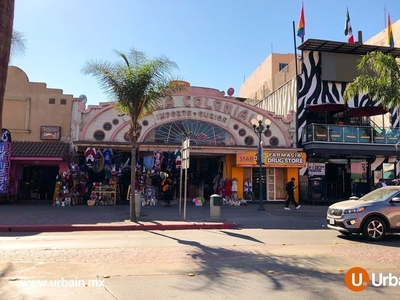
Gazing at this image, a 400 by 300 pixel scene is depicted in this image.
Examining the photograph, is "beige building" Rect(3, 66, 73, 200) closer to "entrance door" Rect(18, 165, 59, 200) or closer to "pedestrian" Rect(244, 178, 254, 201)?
"entrance door" Rect(18, 165, 59, 200)

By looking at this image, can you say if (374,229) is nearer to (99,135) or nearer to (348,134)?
(348,134)

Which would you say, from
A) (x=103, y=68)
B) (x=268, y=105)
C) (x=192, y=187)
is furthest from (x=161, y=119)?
(x=268, y=105)

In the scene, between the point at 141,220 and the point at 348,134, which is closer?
the point at 141,220

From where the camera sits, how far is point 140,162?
20.3 metres

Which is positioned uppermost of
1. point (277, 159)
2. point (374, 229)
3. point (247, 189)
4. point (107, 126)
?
point (107, 126)

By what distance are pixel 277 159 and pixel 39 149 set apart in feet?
44.5

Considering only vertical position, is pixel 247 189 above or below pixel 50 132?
below

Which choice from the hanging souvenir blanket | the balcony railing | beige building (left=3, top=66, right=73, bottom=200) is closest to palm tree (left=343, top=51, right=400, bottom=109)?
the balcony railing

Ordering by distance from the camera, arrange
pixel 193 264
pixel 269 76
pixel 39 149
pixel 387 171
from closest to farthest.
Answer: pixel 193 264 → pixel 39 149 → pixel 387 171 → pixel 269 76

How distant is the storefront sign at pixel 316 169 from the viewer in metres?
22.7

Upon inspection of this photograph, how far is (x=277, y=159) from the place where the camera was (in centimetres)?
2112

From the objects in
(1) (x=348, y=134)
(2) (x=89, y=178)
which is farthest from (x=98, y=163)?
(1) (x=348, y=134)

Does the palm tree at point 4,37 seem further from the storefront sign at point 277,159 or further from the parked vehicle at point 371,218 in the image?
the storefront sign at point 277,159

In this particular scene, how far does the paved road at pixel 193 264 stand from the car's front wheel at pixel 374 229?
298 millimetres
